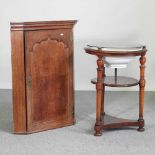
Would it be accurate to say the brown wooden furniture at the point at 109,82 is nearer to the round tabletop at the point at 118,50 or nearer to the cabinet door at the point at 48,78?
the round tabletop at the point at 118,50

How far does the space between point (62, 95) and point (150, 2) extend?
1.79m

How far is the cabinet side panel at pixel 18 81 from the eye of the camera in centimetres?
274

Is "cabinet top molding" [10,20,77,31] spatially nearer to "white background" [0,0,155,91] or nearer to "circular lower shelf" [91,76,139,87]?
"circular lower shelf" [91,76,139,87]

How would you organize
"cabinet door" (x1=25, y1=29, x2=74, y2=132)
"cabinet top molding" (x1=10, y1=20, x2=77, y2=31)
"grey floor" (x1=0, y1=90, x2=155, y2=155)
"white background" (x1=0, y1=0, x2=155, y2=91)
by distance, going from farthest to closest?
"white background" (x1=0, y1=0, x2=155, y2=91), "cabinet door" (x1=25, y1=29, x2=74, y2=132), "cabinet top molding" (x1=10, y1=20, x2=77, y2=31), "grey floor" (x1=0, y1=90, x2=155, y2=155)

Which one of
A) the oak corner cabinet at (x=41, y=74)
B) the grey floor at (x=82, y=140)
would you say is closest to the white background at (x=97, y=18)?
the grey floor at (x=82, y=140)

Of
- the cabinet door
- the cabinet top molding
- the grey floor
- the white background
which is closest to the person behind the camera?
the grey floor

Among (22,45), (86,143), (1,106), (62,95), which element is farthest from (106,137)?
(1,106)

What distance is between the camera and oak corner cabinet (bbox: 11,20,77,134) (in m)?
2.77

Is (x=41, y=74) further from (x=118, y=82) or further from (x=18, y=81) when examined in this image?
(x=118, y=82)

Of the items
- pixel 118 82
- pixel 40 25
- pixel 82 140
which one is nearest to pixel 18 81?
pixel 40 25

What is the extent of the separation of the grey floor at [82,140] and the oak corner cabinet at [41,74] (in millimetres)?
126

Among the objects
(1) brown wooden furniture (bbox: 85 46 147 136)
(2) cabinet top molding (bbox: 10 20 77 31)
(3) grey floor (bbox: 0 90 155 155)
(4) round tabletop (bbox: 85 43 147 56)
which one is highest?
(2) cabinet top molding (bbox: 10 20 77 31)

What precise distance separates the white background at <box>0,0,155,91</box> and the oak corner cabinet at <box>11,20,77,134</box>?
4.22ft

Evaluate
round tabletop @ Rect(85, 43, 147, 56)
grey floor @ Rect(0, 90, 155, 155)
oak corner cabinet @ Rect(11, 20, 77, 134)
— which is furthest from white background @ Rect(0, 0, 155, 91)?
round tabletop @ Rect(85, 43, 147, 56)
